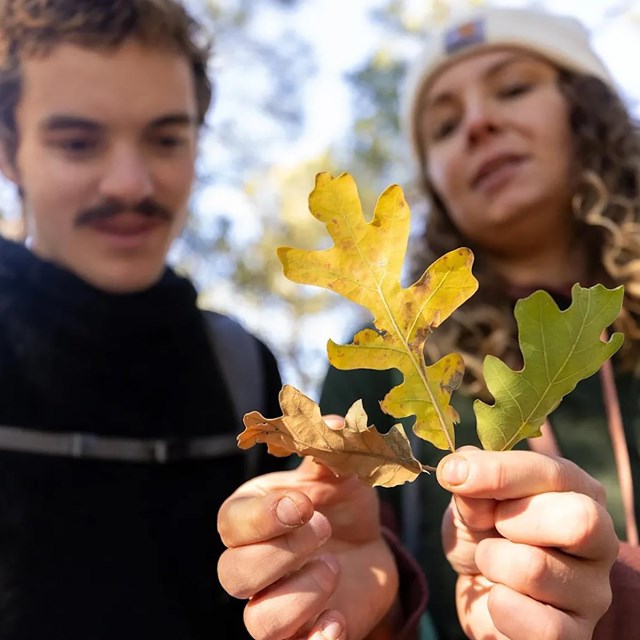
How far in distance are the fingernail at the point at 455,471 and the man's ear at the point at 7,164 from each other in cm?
182

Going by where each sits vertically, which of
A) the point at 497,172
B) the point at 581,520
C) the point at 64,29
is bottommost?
the point at 581,520

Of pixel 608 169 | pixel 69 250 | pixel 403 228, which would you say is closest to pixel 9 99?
pixel 69 250

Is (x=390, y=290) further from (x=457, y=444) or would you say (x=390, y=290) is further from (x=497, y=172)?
(x=497, y=172)

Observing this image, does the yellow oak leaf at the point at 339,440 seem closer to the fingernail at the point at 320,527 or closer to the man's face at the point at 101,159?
the fingernail at the point at 320,527

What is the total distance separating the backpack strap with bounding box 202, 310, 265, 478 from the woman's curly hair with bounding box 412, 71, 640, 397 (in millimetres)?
582

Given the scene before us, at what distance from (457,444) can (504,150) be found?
82 cm

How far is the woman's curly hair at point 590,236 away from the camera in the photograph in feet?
5.52

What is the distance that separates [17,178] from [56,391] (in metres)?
0.76

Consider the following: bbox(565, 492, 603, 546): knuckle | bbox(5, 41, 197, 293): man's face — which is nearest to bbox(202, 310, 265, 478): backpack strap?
bbox(5, 41, 197, 293): man's face

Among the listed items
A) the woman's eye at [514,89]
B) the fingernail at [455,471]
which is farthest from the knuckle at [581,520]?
the woman's eye at [514,89]

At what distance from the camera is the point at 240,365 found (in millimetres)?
1993

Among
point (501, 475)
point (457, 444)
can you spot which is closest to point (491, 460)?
point (501, 475)

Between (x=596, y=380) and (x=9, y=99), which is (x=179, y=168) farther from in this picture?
(x=596, y=380)

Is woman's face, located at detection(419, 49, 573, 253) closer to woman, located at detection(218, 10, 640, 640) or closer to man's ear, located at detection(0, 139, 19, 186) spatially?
woman, located at detection(218, 10, 640, 640)
